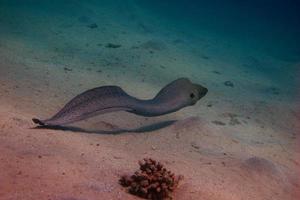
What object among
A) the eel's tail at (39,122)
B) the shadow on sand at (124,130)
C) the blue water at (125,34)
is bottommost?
the blue water at (125,34)

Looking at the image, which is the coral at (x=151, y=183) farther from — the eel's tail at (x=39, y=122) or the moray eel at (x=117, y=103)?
the eel's tail at (x=39, y=122)

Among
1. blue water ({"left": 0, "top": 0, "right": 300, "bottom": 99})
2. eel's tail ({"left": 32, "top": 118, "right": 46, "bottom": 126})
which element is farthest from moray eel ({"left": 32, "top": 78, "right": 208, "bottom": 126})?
blue water ({"left": 0, "top": 0, "right": 300, "bottom": 99})

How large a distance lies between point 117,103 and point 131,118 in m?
2.11

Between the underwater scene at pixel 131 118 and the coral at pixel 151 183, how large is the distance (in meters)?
0.02

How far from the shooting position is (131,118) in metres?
8.50

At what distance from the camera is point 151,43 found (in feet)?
56.7

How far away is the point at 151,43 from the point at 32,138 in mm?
12563

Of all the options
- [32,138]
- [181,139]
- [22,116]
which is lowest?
[181,139]

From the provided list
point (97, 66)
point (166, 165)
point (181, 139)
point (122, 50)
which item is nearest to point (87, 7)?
point (122, 50)

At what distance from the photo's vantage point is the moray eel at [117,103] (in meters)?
6.05

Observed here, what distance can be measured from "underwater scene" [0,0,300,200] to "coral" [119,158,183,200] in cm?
2

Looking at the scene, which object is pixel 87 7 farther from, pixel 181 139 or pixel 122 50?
pixel 181 139

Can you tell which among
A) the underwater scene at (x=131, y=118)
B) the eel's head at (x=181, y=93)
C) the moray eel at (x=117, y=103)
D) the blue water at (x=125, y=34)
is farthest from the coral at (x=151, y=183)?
the blue water at (x=125, y=34)

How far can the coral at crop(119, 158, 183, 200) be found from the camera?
15.2 feet
